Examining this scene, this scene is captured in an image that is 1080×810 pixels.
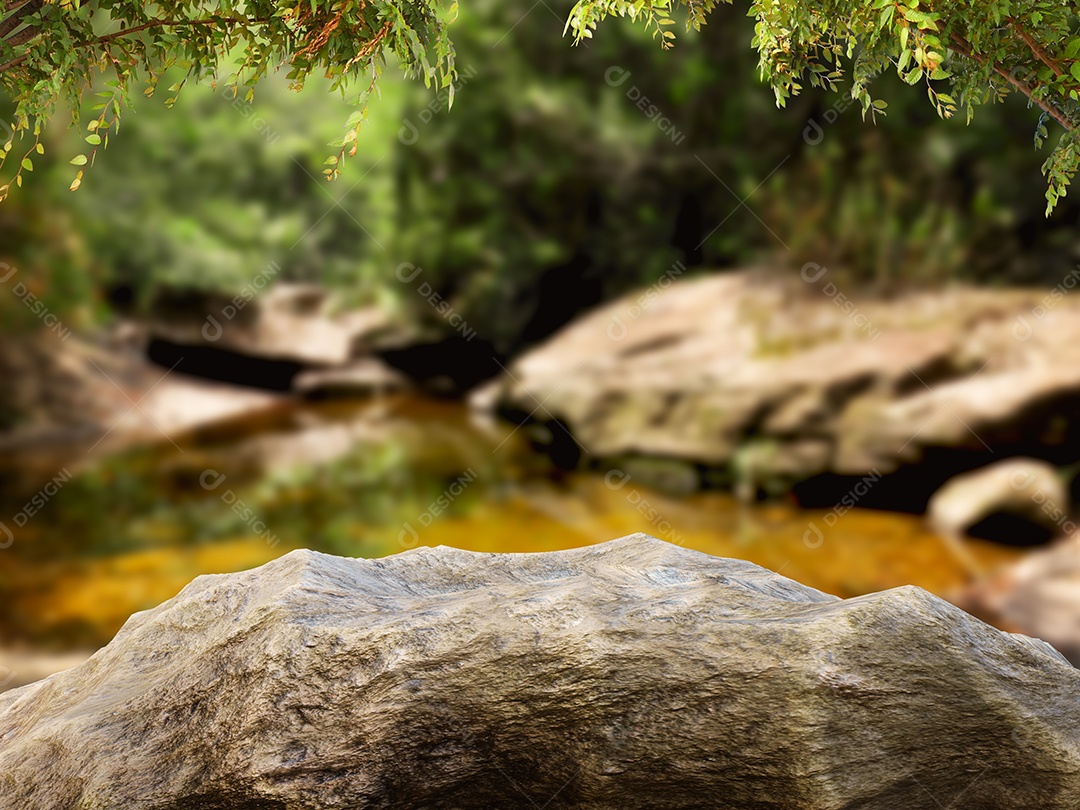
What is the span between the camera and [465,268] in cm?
1274

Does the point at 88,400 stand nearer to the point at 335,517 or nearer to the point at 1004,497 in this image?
the point at 335,517

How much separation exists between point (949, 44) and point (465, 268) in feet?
30.7

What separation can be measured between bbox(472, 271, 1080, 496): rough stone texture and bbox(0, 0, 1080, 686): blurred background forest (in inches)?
5.8

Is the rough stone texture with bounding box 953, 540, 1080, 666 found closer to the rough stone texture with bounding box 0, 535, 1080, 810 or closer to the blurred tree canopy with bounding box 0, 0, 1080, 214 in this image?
the blurred tree canopy with bounding box 0, 0, 1080, 214

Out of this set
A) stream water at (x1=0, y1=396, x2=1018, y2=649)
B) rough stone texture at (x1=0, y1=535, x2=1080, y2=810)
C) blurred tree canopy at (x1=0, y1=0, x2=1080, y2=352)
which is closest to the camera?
rough stone texture at (x1=0, y1=535, x2=1080, y2=810)

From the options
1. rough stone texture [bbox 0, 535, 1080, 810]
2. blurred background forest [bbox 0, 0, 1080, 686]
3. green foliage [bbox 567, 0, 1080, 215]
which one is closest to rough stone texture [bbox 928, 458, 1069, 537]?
blurred background forest [bbox 0, 0, 1080, 686]

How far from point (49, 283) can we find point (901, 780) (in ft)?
37.6

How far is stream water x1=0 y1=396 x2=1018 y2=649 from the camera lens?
946 centimetres

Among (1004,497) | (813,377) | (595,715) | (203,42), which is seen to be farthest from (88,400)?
(595,715)

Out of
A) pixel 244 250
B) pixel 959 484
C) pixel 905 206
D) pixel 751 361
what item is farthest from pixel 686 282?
pixel 244 250

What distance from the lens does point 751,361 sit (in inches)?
431

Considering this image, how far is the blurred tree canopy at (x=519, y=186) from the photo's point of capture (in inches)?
452

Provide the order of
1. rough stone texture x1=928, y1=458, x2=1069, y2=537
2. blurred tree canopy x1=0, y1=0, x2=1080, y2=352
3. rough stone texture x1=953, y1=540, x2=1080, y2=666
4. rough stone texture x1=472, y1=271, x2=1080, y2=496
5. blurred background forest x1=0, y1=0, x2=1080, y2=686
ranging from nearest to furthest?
rough stone texture x1=953, y1=540, x2=1080, y2=666
rough stone texture x1=928, y1=458, x2=1069, y2=537
rough stone texture x1=472, y1=271, x2=1080, y2=496
blurred background forest x1=0, y1=0, x2=1080, y2=686
blurred tree canopy x1=0, y1=0, x2=1080, y2=352

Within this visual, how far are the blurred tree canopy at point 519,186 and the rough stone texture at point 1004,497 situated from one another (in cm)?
247
